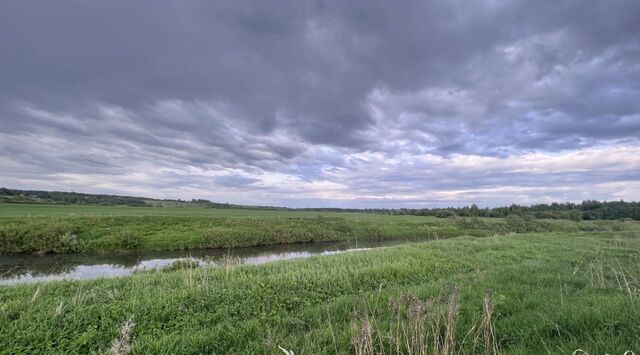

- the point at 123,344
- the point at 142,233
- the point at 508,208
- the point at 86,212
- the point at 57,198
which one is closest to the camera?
the point at 123,344

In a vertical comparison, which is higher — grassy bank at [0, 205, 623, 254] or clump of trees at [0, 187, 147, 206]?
clump of trees at [0, 187, 147, 206]

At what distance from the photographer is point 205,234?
1254 inches

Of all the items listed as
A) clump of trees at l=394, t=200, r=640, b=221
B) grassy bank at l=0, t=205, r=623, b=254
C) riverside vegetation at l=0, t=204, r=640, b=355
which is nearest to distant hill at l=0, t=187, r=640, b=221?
clump of trees at l=394, t=200, r=640, b=221

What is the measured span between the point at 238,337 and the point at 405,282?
19.0ft

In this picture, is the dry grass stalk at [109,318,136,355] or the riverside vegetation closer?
the dry grass stalk at [109,318,136,355]

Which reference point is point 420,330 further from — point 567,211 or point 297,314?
point 567,211

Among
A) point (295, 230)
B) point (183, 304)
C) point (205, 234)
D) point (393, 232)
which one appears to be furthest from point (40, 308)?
point (393, 232)

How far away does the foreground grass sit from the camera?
4312 millimetres

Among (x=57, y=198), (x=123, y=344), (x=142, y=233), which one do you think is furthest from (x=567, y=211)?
(x=57, y=198)

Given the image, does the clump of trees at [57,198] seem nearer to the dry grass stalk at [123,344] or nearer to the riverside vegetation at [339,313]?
the riverside vegetation at [339,313]

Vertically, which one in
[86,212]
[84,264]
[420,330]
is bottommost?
[84,264]

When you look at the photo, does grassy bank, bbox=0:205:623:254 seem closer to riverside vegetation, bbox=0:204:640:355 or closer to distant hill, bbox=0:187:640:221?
riverside vegetation, bbox=0:204:640:355

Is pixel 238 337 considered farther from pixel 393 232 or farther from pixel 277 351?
pixel 393 232

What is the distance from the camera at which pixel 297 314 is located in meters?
6.25
